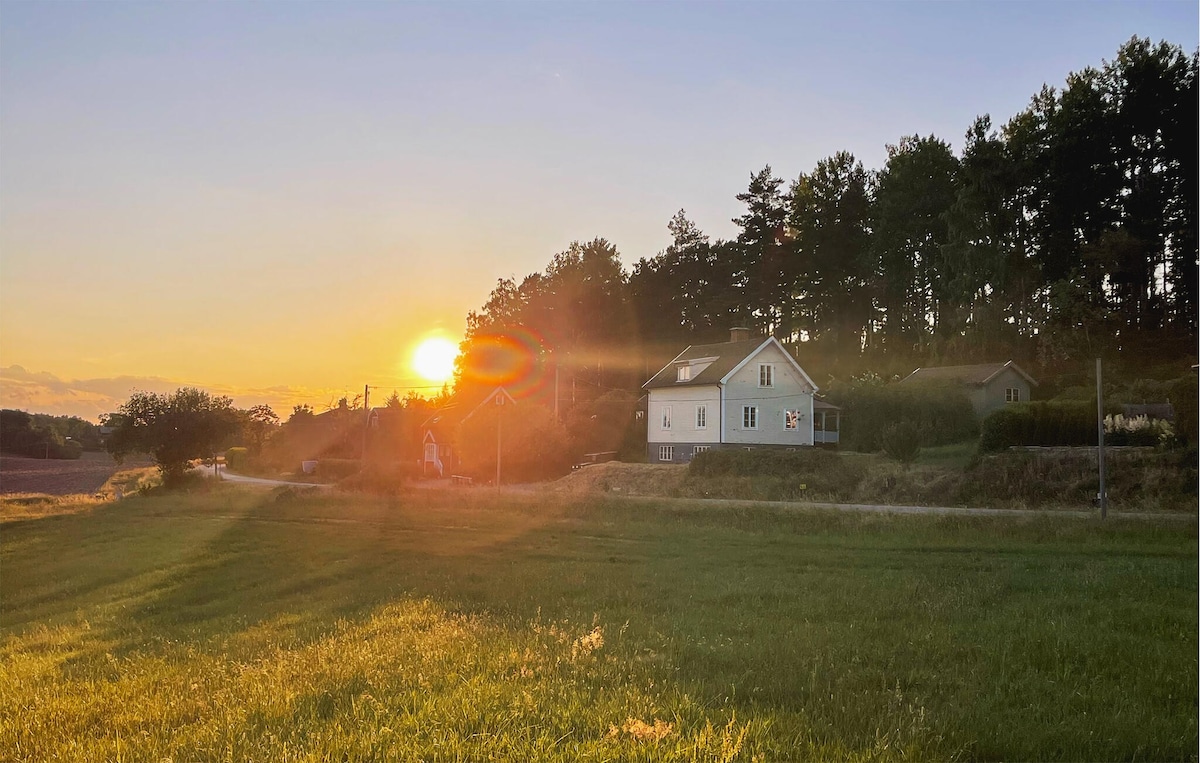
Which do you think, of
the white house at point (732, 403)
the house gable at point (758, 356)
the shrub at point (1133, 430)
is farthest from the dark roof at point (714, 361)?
the shrub at point (1133, 430)

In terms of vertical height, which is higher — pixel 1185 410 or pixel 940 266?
pixel 940 266

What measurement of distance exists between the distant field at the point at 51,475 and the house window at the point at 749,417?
38115mm

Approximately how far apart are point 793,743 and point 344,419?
77755 mm

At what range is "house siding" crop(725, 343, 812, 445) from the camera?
46719 millimetres

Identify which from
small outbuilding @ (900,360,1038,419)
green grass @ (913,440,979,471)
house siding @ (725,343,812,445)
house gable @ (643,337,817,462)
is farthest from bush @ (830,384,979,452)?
house gable @ (643,337,817,462)

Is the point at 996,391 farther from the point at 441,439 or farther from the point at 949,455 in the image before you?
the point at 441,439

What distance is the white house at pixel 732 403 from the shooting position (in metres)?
46.7

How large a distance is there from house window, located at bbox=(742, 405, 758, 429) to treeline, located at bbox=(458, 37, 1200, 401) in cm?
1654

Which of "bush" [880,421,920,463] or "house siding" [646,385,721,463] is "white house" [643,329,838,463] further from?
"bush" [880,421,920,463]

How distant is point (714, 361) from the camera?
160ft

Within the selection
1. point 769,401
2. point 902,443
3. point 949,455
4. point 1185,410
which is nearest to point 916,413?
point 949,455

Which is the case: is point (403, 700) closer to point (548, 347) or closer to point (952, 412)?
point (952, 412)

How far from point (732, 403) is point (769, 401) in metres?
2.76

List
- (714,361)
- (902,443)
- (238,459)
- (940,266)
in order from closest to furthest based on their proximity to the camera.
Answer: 1. (902,443)
2. (714,361)
3. (940,266)
4. (238,459)
